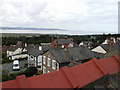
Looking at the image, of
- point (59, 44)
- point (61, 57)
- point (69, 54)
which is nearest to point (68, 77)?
point (61, 57)

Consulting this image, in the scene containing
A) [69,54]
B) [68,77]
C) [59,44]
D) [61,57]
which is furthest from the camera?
[59,44]

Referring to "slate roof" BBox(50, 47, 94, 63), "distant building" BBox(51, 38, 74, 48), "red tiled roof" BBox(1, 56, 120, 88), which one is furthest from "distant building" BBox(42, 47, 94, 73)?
"red tiled roof" BBox(1, 56, 120, 88)

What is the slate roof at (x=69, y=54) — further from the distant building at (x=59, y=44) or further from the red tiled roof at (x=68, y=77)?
the red tiled roof at (x=68, y=77)

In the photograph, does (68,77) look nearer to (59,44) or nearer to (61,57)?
(61,57)

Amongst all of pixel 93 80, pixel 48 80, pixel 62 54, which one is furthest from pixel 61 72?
pixel 62 54

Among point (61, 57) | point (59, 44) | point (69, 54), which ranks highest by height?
point (59, 44)

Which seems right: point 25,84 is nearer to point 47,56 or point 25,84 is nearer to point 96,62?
point 96,62
